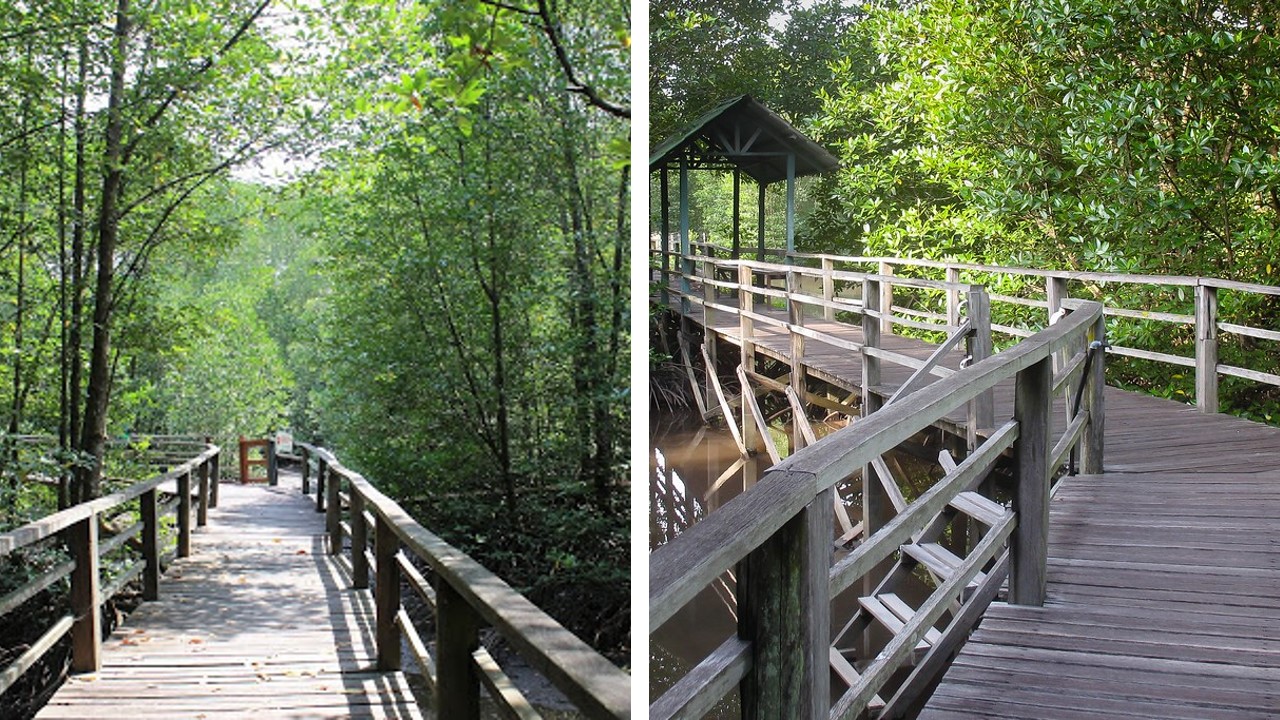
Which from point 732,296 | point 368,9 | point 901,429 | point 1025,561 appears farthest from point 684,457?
point 368,9

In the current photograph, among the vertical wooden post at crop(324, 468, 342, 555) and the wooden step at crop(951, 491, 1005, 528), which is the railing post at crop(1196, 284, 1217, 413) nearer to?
the wooden step at crop(951, 491, 1005, 528)

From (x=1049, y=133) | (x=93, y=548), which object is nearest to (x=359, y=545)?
(x=93, y=548)

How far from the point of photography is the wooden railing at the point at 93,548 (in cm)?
136

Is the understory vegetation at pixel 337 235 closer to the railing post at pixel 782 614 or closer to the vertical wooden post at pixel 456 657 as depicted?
the vertical wooden post at pixel 456 657

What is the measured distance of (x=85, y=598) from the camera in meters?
1.59

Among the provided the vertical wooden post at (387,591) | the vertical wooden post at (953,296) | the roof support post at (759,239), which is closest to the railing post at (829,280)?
the roof support post at (759,239)

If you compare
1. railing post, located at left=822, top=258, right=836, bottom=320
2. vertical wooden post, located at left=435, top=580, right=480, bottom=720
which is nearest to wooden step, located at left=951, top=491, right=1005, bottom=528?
railing post, located at left=822, top=258, right=836, bottom=320

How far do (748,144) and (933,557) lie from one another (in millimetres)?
1009

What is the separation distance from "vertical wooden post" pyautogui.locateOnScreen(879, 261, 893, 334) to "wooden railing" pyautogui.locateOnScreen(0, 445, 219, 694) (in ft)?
3.42

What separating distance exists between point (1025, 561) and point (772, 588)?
74 cm

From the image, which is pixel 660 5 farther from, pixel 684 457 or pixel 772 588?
pixel 772 588

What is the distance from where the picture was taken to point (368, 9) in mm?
1402

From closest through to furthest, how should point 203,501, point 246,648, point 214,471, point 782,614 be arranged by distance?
point 782,614 → point 246,648 → point 214,471 → point 203,501

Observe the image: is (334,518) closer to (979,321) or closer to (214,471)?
(214,471)
